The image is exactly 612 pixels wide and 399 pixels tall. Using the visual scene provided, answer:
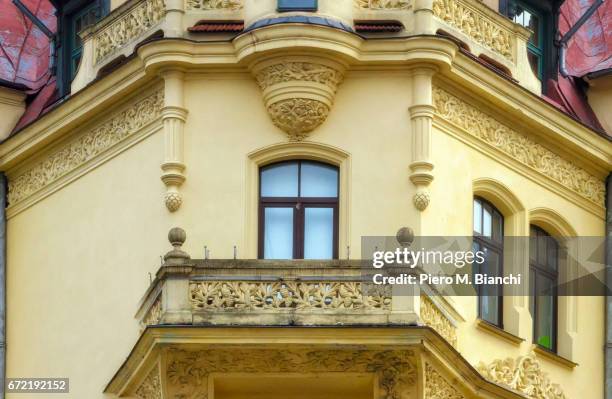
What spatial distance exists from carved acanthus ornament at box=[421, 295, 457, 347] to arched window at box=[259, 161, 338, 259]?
174cm

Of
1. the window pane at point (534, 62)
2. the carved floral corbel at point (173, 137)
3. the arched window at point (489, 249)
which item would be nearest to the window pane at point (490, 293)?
the arched window at point (489, 249)

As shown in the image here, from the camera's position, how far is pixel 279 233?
3609cm

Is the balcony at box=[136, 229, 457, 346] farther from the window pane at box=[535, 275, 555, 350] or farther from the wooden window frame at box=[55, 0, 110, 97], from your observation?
the wooden window frame at box=[55, 0, 110, 97]

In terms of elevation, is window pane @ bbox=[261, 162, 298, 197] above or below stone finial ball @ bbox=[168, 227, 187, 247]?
above

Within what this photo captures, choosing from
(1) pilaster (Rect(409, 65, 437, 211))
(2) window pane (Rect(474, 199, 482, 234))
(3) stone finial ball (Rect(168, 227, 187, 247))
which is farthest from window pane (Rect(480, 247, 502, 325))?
(3) stone finial ball (Rect(168, 227, 187, 247))

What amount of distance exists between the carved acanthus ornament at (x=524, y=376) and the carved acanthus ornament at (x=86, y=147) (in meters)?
5.74

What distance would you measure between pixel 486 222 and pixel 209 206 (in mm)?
4191

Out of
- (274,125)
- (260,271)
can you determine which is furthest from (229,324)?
(274,125)

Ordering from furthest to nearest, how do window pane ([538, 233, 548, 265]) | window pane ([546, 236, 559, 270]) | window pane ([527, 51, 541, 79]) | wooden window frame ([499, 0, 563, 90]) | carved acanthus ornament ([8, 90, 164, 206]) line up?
wooden window frame ([499, 0, 563, 90])
window pane ([527, 51, 541, 79])
window pane ([546, 236, 559, 270])
window pane ([538, 233, 548, 265])
carved acanthus ornament ([8, 90, 164, 206])

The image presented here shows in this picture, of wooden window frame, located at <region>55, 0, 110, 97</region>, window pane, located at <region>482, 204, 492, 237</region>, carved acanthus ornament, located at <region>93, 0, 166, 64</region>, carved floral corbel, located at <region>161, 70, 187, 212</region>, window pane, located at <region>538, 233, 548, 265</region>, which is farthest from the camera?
wooden window frame, located at <region>55, 0, 110, 97</region>

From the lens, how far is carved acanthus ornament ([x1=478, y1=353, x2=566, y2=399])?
36562 mm

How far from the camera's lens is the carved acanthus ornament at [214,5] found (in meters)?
36.7

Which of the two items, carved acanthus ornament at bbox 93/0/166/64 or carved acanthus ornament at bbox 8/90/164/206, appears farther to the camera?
carved acanthus ornament at bbox 93/0/166/64

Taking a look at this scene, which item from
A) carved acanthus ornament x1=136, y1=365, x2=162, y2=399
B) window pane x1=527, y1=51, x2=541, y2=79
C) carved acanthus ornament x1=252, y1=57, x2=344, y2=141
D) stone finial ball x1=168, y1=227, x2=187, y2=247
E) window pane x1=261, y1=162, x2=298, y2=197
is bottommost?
carved acanthus ornament x1=136, y1=365, x2=162, y2=399
